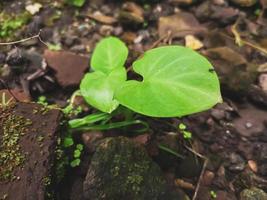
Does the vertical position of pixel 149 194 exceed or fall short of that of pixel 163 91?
it falls short

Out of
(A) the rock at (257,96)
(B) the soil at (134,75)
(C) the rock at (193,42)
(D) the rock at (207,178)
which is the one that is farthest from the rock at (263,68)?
(D) the rock at (207,178)

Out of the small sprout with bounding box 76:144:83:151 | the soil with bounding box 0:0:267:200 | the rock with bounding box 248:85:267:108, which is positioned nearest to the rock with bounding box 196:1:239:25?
the soil with bounding box 0:0:267:200

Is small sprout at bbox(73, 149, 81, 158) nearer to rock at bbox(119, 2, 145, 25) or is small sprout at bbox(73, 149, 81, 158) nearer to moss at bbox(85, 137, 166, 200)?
moss at bbox(85, 137, 166, 200)

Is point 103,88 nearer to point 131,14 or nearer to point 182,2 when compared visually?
point 131,14

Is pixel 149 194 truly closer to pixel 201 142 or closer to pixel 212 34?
pixel 201 142

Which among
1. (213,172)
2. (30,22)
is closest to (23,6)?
(30,22)

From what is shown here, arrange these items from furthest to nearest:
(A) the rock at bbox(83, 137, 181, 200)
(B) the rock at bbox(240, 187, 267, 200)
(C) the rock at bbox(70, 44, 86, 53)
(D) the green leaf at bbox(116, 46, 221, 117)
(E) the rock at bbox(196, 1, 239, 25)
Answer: (E) the rock at bbox(196, 1, 239, 25) < (C) the rock at bbox(70, 44, 86, 53) < (B) the rock at bbox(240, 187, 267, 200) < (A) the rock at bbox(83, 137, 181, 200) < (D) the green leaf at bbox(116, 46, 221, 117)

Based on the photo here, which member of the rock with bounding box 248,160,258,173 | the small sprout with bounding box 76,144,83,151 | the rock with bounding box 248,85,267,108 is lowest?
the rock with bounding box 248,160,258,173
